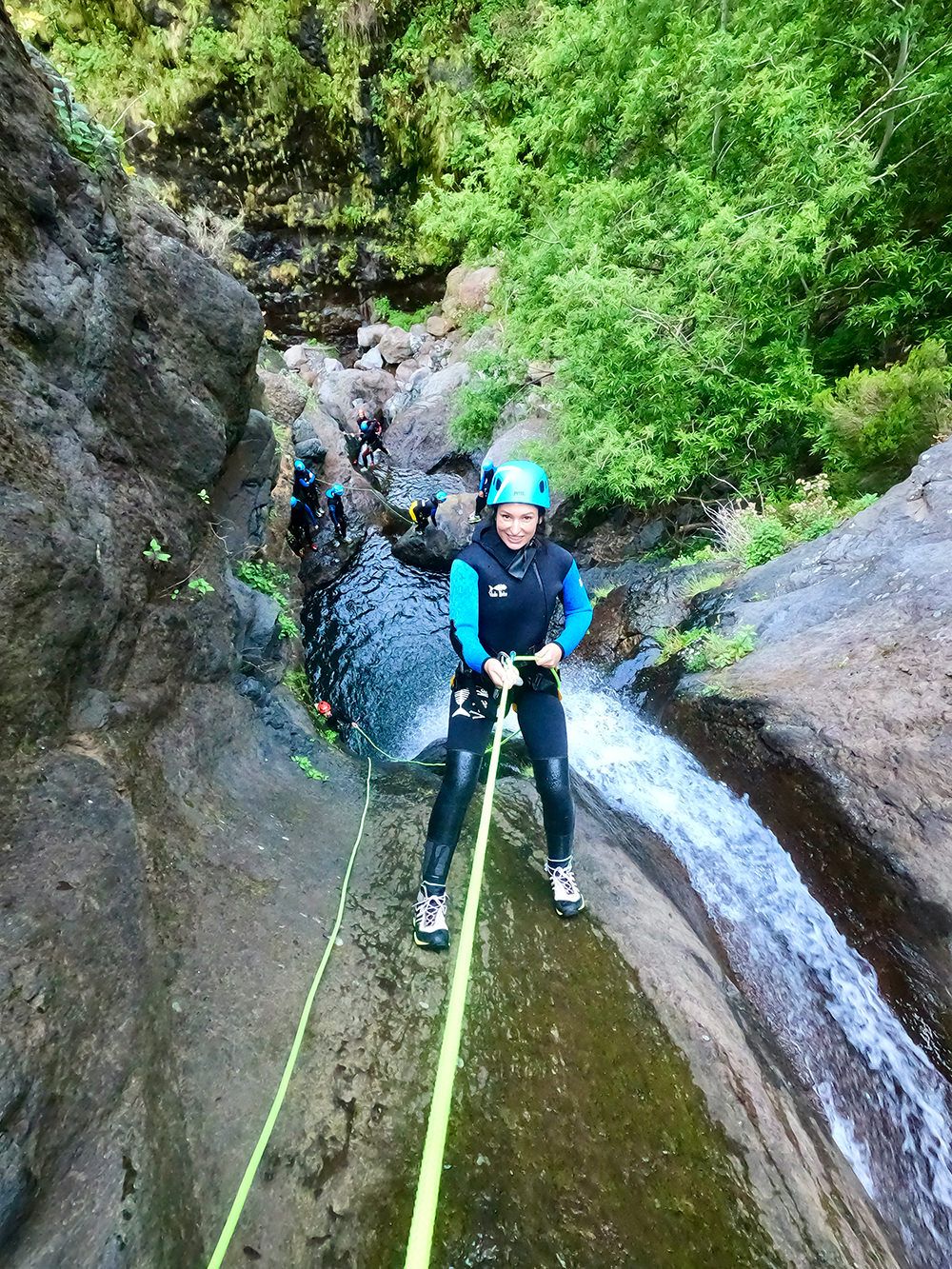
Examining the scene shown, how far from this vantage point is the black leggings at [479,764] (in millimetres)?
2975

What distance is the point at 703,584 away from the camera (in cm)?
707

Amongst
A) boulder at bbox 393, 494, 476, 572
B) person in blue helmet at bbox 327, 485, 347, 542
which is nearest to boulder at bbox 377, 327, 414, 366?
person in blue helmet at bbox 327, 485, 347, 542

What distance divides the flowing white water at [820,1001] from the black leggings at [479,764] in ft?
5.69

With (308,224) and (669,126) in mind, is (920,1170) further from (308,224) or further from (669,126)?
(308,224)

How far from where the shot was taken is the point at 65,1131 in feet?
6.10

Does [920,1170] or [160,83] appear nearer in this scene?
[920,1170]

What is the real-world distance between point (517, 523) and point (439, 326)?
832 inches

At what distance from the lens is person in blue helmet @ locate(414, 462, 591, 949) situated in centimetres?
292

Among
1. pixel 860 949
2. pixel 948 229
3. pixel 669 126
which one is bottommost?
pixel 860 949

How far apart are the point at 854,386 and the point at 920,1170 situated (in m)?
7.03

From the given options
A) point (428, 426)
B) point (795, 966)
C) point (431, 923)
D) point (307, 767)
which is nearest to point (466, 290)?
point (428, 426)

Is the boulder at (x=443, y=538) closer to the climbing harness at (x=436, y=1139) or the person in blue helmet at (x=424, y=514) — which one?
the person in blue helmet at (x=424, y=514)

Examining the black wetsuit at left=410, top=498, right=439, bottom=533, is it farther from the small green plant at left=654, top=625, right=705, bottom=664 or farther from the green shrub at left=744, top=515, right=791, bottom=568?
the green shrub at left=744, top=515, right=791, bottom=568

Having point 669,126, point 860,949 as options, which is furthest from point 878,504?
point 669,126
